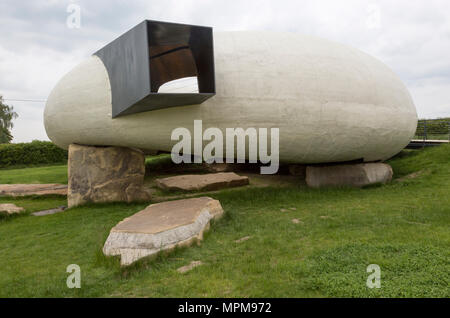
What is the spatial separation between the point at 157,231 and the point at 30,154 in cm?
2122

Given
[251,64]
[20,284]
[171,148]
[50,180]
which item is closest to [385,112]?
[251,64]

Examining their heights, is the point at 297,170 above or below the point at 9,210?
above

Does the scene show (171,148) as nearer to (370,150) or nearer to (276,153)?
(276,153)

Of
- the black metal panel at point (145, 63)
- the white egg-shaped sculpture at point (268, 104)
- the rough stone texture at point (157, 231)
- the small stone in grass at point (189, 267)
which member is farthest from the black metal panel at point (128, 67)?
the small stone in grass at point (189, 267)

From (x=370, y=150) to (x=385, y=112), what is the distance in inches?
44.4

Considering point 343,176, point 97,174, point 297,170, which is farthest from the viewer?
point 297,170

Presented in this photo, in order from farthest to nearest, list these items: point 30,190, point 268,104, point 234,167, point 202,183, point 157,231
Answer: point 234,167 < point 202,183 < point 30,190 < point 268,104 < point 157,231

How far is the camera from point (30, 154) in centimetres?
2130

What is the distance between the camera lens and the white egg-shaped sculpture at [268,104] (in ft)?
23.1

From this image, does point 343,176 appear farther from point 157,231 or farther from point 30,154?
point 30,154

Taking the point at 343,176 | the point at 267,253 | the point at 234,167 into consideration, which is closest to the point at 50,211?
the point at 267,253

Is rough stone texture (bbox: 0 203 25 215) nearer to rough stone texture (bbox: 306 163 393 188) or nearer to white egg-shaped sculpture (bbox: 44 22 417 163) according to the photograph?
white egg-shaped sculpture (bbox: 44 22 417 163)

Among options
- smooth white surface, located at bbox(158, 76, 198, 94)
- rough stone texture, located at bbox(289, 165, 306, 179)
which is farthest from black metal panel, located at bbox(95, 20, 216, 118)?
rough stone texture, located at bbox(289, 165, 306, 179)

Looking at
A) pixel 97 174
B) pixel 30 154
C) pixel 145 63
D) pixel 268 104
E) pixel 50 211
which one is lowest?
pixel 50 211
